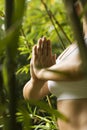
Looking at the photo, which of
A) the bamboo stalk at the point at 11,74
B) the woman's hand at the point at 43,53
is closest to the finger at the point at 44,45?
the woman's hand at the point at 43,53

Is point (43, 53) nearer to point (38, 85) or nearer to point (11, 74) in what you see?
point (38, 85)

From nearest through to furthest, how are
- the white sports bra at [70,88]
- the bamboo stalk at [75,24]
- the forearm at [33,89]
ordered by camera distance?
the bamboo stalk at [75,24] < the white sports bra at [70,88] < the forearm at [33,89]

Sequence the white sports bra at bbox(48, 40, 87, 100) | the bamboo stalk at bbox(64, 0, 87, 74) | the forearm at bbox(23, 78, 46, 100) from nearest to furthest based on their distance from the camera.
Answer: the bamboo stalk at bbox(64, 0, 87, 74), the white sports bra at bbox(48, 40, 87, 100), the forearm at bbox(23, 78, 46, 100)

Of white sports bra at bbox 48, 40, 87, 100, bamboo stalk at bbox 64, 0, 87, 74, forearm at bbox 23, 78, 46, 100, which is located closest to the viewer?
bamboo stalk at bbox 64, 0, 87, 74

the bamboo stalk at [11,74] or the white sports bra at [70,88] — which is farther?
the white sports bra at [70,88]

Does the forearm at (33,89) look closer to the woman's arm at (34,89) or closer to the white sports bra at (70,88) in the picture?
the woman's arm at (34,89)

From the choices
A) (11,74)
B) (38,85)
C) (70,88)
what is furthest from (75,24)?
(38,85)

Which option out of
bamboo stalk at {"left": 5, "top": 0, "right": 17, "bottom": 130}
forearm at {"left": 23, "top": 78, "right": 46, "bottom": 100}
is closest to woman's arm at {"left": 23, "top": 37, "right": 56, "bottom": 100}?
forearm at {"left": 23, "top": 78, "right": 46, "bottom": 100}

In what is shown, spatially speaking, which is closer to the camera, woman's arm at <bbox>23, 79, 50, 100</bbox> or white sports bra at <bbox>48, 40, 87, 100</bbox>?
white sports bra at <bbox>48, 40, 87, 100</bbox>

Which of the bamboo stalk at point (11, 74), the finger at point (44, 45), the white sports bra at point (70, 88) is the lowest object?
the white sports bra at point (70, 88)

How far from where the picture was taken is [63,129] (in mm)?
1075

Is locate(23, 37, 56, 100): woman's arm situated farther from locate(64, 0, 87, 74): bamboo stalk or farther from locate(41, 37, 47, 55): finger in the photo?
locate(64, 0, 87, 74): bamboo stalk

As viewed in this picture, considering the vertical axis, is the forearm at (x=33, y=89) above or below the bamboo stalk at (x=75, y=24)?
below

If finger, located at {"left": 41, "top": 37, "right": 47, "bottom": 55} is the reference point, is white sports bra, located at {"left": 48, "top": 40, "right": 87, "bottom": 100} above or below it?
below
